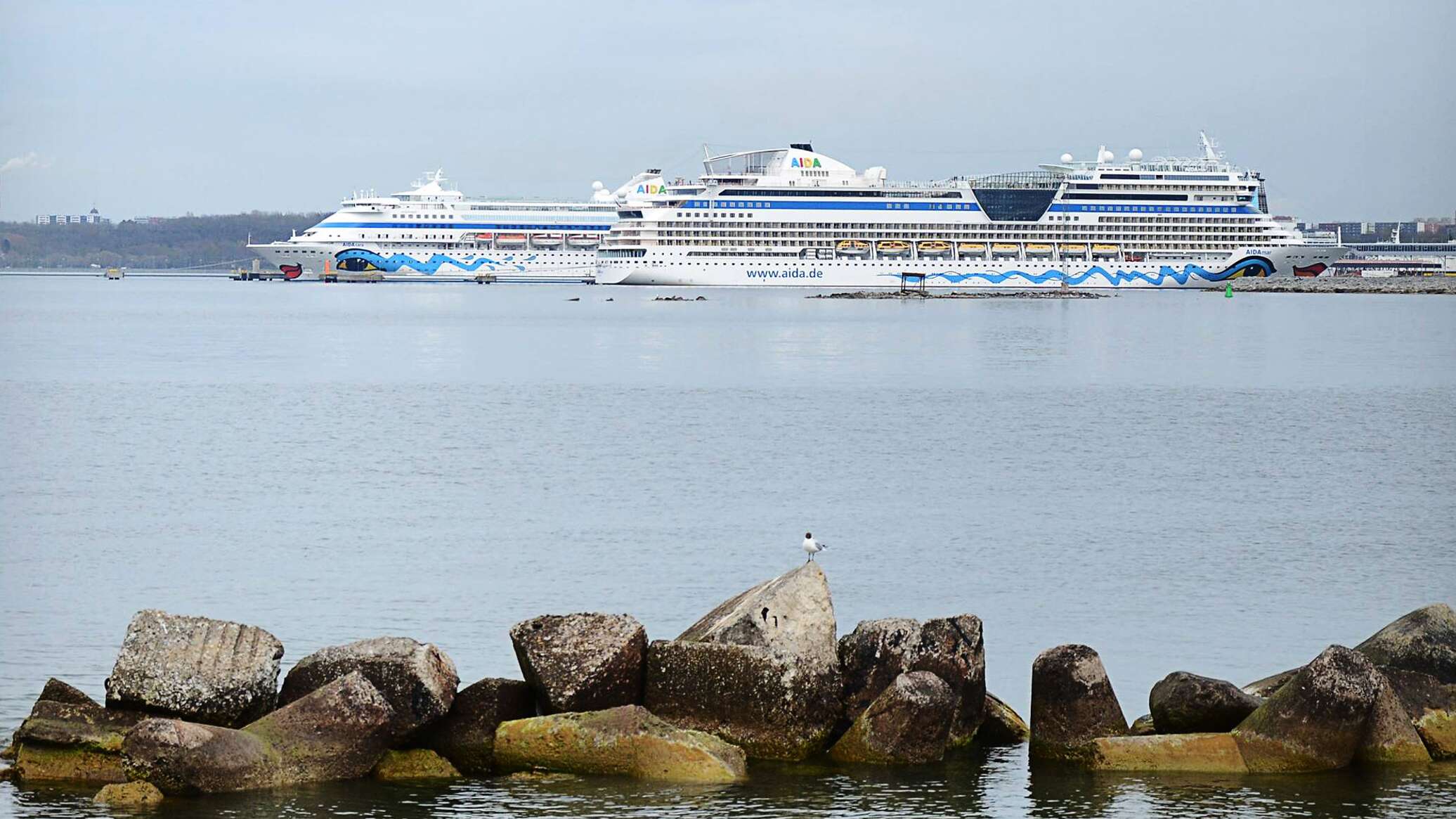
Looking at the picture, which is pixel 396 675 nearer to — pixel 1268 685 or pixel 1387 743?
pixel 1268 685

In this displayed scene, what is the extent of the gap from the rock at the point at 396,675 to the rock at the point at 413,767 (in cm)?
15

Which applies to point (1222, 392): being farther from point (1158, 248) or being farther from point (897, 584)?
point (1158, 248)

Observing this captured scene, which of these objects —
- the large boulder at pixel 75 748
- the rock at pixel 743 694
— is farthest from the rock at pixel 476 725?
the large boulder at pixel 75 748

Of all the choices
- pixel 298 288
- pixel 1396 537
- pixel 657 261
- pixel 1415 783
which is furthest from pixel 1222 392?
pixel 298 288

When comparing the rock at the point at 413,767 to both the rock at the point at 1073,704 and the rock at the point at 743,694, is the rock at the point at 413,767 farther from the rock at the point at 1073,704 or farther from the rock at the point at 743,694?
the rock at the point at 1073,704

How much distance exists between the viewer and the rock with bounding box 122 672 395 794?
9172mm

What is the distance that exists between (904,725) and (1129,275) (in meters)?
104

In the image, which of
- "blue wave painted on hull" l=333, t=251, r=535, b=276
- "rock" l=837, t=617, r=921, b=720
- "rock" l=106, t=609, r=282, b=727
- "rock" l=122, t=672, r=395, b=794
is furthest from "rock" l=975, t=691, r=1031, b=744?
"blue wave painted on hull" l=333, t=251, r=535, b=276

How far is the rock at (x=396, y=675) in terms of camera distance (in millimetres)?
9703

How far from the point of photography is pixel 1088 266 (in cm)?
10906

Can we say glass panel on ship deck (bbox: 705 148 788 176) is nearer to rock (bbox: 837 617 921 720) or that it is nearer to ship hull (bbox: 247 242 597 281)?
ship hull (bbox: 247 242 597 281)

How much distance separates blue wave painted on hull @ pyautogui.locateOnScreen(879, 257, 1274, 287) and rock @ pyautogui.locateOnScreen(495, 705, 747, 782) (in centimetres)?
9899

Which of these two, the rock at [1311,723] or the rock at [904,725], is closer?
the rock at [1311,723]

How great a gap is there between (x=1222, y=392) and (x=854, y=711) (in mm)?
30824
